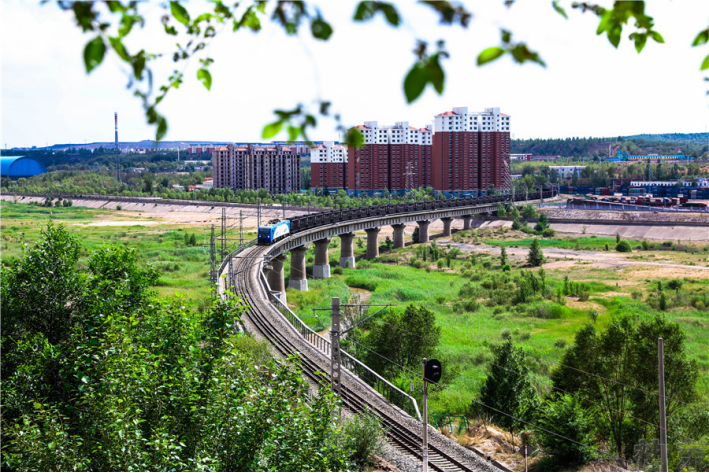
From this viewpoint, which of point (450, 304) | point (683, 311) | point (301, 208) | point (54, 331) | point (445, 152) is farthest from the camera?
point (445, 152)

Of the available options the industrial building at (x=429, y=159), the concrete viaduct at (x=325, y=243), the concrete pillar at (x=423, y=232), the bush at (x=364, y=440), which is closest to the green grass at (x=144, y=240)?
the concrete viaduct at (x=325, y=243)

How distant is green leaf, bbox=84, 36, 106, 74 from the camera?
3023mm

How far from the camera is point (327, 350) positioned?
108ft

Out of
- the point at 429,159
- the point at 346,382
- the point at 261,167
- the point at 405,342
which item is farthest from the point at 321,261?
the point at 261,167

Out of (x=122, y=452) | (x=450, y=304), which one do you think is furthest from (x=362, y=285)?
(x=122, y=452)

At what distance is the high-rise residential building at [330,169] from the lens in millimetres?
157375

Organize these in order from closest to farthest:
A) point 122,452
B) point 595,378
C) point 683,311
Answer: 1. point 122,452
2. point 595,378
3. point 683,311

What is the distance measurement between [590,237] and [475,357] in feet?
222

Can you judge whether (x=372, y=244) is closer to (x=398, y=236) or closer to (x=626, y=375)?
(x=398, y=236)

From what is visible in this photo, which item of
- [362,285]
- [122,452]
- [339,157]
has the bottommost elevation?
[362,285]

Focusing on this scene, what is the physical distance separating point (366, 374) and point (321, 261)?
3764cm

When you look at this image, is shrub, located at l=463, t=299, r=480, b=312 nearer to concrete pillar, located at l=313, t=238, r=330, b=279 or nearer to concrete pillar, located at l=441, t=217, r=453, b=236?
concrete pillar, located at l=313, t=238, r=330, b=279

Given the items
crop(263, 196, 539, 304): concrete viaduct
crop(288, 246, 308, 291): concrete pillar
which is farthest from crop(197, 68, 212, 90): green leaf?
crop(288, 246, 308, 291): concrete pillar

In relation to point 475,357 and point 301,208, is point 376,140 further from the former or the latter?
point 475,357
